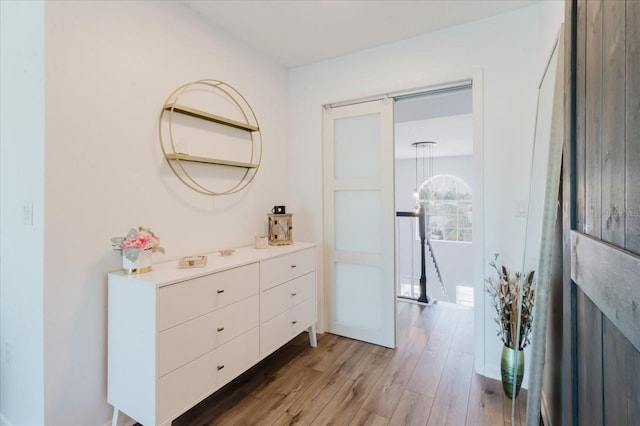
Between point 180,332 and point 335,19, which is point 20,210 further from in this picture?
point 335,19

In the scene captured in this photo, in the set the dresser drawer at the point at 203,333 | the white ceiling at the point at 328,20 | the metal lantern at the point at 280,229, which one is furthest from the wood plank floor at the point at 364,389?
the white ceiling at the point at 328,20

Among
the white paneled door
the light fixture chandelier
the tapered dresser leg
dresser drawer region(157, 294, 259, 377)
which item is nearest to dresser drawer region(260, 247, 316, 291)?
dresser drawer region(157, 294, 259, 377)

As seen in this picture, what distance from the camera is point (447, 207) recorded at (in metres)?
7.93

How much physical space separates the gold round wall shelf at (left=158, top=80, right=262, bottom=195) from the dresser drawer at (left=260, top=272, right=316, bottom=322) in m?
0.89

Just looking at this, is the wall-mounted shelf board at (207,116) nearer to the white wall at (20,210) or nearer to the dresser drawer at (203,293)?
the white wall at (20,210)

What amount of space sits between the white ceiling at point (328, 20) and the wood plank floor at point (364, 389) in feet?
8.21

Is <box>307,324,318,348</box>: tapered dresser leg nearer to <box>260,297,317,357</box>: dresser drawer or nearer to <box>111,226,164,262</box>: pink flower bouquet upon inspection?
<box>260,297,317,357</box>: dresser drawer

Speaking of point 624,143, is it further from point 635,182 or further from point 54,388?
point 54,388

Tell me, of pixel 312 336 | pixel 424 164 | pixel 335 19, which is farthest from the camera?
pixel 424 164

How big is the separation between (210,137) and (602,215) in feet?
7.40

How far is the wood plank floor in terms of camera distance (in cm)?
176

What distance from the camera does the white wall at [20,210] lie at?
4.77 ft

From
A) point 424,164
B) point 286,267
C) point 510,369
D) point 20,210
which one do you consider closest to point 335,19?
point 286,267

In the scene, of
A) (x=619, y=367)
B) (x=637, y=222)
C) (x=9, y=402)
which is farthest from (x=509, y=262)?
(x=9, y=402)
